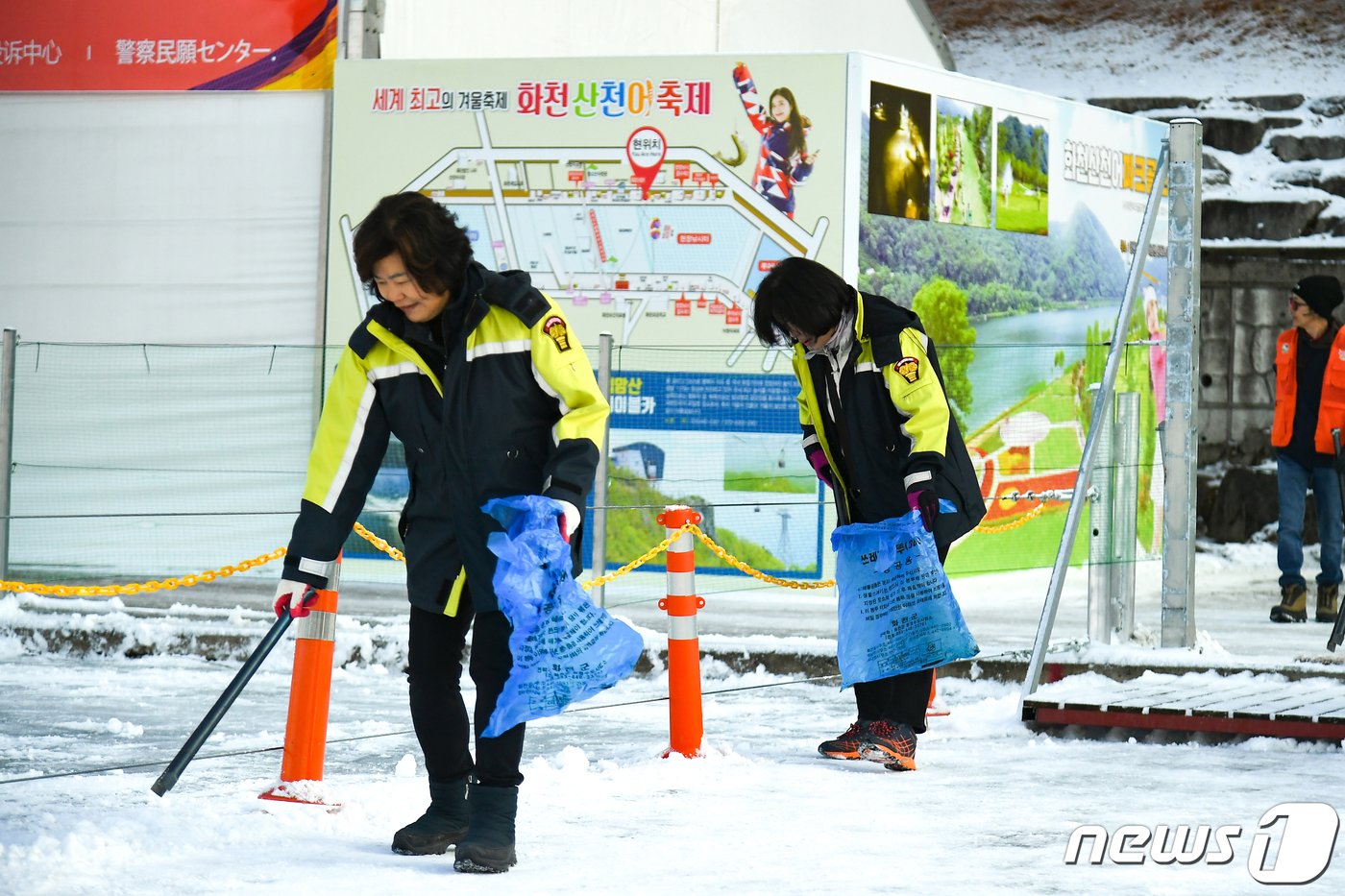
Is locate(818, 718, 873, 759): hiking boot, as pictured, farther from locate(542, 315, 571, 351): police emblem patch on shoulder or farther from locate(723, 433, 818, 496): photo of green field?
locate(723, 433, 818, 496): photo of green field

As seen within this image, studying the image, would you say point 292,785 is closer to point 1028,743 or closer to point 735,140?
point 1028,743

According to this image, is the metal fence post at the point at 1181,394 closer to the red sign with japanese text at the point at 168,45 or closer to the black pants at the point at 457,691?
the black pants at the point at 457,691

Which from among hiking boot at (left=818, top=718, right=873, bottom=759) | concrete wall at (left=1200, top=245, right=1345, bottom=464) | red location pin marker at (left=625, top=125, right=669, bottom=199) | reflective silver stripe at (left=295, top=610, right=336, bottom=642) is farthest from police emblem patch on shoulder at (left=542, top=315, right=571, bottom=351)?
concrete wall at (left=1200, top=245, right=1345, bottom=464)

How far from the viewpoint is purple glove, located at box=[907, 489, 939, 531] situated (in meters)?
5.71

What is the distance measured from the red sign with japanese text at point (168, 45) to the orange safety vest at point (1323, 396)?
613cm

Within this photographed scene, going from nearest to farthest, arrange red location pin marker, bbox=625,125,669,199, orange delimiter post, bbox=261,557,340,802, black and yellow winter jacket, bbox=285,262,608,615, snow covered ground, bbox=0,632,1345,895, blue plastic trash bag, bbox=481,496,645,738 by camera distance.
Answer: blue plastic trash bag, bbox=481,496,645,738, black and yellow winter jacket, bbox=285,262,608,615, snow covered ground, bbox=0,632,1345,895, orange delimiter post, bbox=261,557,340,802, red location pin marker, bbox=625,125,669,199

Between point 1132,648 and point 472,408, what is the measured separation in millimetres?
4779

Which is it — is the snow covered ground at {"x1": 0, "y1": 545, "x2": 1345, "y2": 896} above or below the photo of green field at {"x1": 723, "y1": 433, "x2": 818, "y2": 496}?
below

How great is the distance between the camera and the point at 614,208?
36.0 feet

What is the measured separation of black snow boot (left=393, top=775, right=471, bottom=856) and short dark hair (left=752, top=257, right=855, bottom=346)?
1889 millimetres

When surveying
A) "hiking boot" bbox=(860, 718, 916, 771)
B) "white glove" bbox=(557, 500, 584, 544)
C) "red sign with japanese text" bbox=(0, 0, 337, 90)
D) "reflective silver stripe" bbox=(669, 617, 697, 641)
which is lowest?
"hiking boot" bbox=(860, 718, 916, 771)

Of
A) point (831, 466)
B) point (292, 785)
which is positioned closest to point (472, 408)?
point (292, 785)

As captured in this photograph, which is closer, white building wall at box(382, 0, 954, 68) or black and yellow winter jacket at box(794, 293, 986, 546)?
black and yellow winter jacket at box(794, 293, 986, 546)

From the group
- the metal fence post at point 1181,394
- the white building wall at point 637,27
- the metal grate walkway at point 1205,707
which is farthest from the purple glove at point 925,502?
the white building wall at point 637,27
